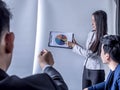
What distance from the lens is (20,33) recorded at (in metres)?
3.21

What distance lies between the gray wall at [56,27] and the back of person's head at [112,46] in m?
1.12

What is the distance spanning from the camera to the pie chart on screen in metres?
3.21

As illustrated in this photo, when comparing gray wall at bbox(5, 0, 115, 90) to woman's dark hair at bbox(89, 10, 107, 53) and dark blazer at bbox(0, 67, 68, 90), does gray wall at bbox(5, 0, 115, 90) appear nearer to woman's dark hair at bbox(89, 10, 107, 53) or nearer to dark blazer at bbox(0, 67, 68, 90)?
woman's dark hair at bbox(89, 10, 107, 53)

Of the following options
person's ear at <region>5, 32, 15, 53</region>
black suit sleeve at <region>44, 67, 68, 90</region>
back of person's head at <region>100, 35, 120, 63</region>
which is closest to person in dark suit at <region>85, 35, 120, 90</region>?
back of person's head at <region>100, 35, 120, 63</region>

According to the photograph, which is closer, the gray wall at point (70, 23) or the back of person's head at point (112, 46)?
the back of person's head at point (112, 46)

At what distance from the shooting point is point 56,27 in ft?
10.7

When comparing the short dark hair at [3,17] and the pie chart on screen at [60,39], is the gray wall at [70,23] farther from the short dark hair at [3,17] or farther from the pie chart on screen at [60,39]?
the short dark hair at [3,17]

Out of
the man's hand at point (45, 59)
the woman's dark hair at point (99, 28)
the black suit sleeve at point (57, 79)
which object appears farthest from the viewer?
the woman's dark hair at point (99, 28)

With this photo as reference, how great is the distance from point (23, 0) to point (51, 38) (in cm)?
53

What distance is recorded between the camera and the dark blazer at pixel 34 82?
0.73m

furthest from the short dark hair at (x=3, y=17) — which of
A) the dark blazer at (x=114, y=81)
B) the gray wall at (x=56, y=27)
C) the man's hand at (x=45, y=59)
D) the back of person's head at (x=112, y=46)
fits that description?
the gray wall at (x=56, y=27)

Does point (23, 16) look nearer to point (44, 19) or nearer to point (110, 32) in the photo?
point (44, 19)

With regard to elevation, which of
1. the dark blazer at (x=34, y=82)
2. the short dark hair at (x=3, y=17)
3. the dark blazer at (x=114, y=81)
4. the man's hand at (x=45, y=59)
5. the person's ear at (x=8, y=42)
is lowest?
the dark blazer at (x=114, y=81)

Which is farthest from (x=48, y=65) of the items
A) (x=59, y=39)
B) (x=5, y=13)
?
(x=59, y=39)
